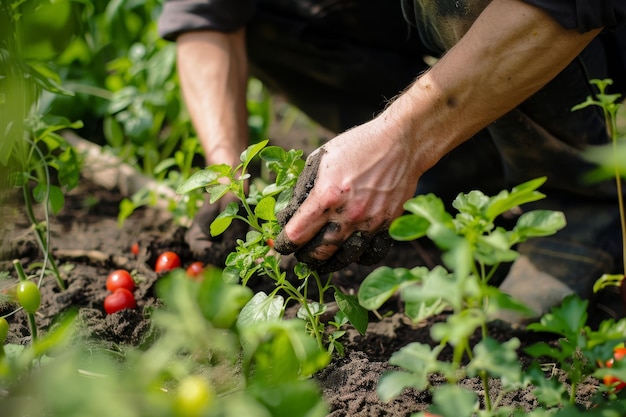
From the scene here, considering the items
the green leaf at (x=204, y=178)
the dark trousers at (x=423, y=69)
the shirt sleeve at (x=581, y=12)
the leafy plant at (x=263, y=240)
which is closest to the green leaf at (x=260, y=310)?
the leafy plant at (x=263, y=240)

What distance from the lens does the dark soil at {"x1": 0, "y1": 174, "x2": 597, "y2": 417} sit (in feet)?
5.12

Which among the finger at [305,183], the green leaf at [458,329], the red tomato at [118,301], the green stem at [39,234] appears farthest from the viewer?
the green stem at [39,234]

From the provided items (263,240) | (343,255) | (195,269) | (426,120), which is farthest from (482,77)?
(195,269)

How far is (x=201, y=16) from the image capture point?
7.86 ft

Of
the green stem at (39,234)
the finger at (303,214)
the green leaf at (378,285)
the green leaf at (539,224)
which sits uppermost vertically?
the green leaf at (539,224)

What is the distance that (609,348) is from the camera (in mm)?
1112

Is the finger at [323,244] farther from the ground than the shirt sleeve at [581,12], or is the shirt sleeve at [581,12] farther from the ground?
the shirt sleeve at [581,12]

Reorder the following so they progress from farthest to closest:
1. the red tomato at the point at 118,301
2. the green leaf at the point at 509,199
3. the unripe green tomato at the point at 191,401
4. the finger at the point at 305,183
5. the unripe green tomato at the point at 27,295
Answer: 1. the red tomato at the point at 118,301
2. the finger at the point at 305,183
3. the unripe green tomato at the point at 27,295
4. the green leaf at the point at 509,199
5. the unripe green tomato at the point at 191,401

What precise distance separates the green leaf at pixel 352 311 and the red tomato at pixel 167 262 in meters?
0.73

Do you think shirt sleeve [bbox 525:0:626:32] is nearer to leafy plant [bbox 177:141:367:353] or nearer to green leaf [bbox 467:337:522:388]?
leafy plant [bbox 177:141:367:353]

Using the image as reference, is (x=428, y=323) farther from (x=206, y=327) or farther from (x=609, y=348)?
(x=206, y=327)

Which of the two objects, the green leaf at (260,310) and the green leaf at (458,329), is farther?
the green leaf at (260,310)

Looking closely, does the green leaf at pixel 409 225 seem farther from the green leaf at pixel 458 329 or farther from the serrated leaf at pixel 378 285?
the green leaf at pixel 458 329

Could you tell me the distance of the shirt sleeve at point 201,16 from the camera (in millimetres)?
2393
